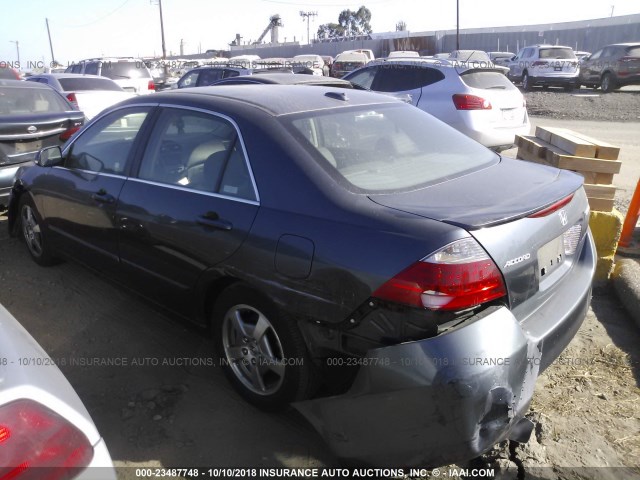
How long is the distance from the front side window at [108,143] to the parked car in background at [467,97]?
5555mm

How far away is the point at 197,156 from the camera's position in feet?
10.4

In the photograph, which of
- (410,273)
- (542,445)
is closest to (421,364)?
(410,273)

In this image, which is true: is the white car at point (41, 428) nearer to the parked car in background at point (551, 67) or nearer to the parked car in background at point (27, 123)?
the parked car in background at point (27, 123)

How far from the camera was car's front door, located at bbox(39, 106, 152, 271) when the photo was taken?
3598 mm

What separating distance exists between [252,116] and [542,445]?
2235 mm

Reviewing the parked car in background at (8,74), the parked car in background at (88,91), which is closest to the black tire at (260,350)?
the parked car in background at (88,91)

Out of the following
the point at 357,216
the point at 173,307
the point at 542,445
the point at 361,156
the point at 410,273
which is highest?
the point at 361,156

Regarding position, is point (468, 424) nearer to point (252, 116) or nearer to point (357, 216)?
point (357, 216)

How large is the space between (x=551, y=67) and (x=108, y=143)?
21.3 metres

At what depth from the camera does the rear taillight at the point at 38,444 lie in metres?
1.38

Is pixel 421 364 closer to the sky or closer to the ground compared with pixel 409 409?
closer to the sky

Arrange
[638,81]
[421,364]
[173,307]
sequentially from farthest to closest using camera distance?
1. [638,81]
2. [173,307]
3. [421,364]

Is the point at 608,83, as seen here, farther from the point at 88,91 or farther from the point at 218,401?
the point at 218,401

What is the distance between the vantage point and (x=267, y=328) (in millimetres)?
2711
